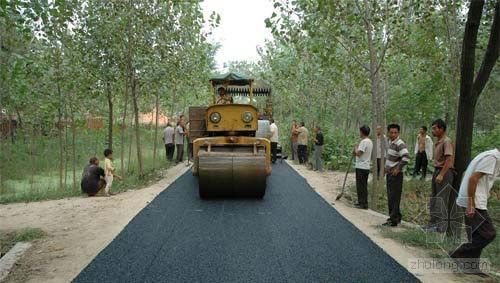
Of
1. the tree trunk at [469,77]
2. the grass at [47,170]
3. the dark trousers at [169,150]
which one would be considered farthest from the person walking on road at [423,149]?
the dark trousers at [169,150]

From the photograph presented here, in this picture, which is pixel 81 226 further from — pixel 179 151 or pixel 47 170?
pixel 47 170

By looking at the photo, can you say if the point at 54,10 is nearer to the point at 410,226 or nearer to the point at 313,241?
the point at 313,241

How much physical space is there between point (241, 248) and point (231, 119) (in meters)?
4.81

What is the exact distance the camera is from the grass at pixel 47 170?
12.0 meters

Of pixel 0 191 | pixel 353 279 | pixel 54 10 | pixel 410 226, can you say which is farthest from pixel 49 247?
pixel 0 191

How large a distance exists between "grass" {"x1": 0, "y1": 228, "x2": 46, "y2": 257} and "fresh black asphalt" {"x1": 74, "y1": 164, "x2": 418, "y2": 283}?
1295mm

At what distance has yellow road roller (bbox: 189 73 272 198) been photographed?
8680mm

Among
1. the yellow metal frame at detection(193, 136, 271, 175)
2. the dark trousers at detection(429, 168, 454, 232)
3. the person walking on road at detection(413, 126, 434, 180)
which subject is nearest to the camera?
the dark trousers at detection(429, 168, 454, 232)

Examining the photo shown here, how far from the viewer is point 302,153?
1773 centimetres

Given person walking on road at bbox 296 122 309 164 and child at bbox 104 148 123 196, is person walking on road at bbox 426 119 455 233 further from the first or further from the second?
person walking on road at bbox 296 122 309 164

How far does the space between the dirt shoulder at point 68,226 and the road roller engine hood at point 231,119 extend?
196 cm

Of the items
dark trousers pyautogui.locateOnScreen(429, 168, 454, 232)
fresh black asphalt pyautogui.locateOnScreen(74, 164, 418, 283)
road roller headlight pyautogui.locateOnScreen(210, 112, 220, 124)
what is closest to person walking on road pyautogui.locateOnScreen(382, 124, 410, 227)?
dark trousers pyautogui.locateOnScreen(429, 168, 454, 232)

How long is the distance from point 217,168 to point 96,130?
24.5 m

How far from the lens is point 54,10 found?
18.3ft
